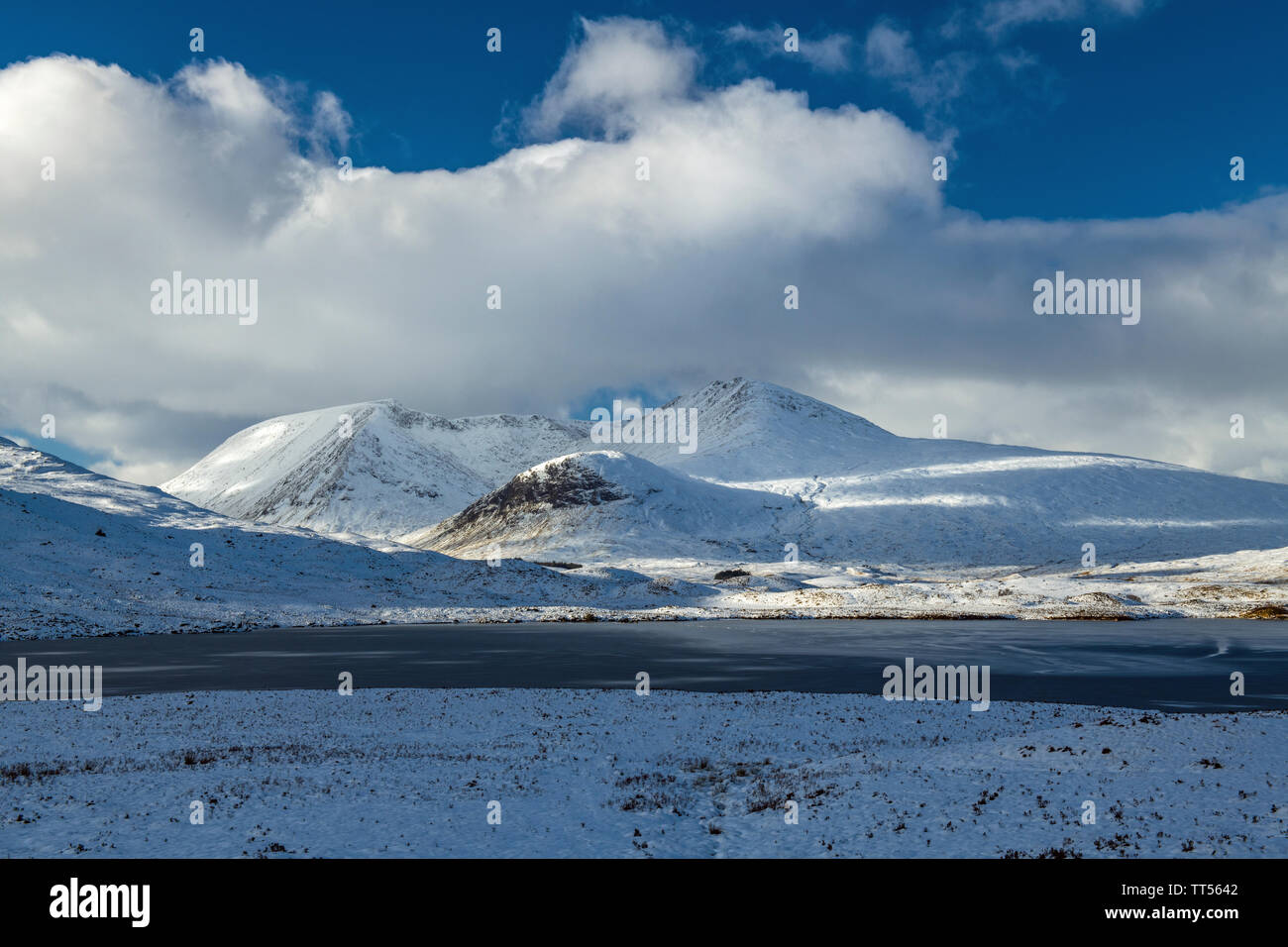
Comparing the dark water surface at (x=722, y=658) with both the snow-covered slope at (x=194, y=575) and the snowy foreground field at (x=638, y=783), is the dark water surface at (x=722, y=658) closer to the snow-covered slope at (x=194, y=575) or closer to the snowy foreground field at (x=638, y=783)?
the snowy foreground field at (x=638, y=783)

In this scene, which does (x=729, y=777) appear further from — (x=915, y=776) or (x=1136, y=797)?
(x=1136, y=797)

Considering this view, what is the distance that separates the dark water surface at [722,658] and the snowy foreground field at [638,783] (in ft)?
28.4

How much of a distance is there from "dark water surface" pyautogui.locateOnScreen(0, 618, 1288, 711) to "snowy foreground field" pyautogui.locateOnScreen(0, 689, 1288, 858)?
28.4 feet

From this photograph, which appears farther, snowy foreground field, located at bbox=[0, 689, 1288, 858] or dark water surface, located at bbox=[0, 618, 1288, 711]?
dark water surface, located at bbox=[0, 618, 1288, 711]

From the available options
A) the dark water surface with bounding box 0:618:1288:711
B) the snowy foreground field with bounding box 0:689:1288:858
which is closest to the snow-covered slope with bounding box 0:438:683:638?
the dark water surface with bounding box 0:618:1288:711

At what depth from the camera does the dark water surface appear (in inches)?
1476

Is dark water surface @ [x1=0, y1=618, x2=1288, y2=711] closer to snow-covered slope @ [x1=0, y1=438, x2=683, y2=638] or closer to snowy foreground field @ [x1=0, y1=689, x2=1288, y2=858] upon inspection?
snowy foreground field @ [x1=0, y1=689, x2=1288, y2=858]

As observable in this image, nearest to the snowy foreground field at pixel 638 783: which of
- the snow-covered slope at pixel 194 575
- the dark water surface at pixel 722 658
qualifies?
the dark water surface at pixel 722 658

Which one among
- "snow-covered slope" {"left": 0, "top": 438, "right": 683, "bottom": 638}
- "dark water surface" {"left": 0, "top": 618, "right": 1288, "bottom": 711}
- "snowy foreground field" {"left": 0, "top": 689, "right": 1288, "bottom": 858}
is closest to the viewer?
"snowy foreground field" {"left": 0, "top": 689, "right": 1288, "bottom": 858}

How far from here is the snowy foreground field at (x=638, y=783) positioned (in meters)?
14.2
